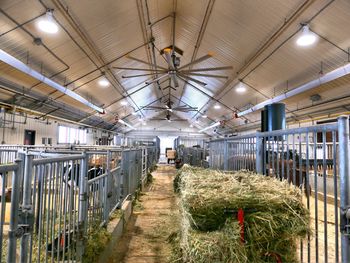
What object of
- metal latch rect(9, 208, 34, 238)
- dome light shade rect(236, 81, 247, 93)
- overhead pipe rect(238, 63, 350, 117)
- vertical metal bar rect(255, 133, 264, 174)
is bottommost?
metal latch rect(9, 208, 34, 238)

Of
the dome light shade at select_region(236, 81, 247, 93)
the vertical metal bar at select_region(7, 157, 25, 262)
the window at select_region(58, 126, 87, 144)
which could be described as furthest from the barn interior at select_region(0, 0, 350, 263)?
the window at select_region(58, 126, 87, 144)

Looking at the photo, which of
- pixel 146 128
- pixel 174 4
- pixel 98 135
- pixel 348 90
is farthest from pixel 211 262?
pixel 146 128

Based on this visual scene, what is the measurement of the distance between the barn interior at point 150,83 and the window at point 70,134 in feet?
5.12

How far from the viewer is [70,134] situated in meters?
14.0

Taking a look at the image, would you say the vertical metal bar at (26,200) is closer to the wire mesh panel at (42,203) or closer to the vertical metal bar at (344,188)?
the wire mesh panel at (42,203)

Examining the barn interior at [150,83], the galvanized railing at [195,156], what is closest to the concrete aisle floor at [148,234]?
the barn interior at [150,83]

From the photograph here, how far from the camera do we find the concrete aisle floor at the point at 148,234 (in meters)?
3.18

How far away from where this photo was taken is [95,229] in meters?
3.05

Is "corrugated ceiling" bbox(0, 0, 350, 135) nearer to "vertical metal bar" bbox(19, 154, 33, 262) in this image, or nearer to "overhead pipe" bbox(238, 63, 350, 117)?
"overhead pipe" bbox(238, 63, 350, 117)

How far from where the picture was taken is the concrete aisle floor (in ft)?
10.4

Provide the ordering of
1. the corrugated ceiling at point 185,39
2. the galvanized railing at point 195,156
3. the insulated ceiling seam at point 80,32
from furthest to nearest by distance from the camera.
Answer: the galvanized railing at point 195,156, the corrugated ceiling at point 185,39, the insulated ceiling seam at point 80,32

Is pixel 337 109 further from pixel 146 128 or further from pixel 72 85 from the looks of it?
pixel 146 128

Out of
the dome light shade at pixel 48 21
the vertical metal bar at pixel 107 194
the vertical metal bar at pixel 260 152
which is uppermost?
the dome light shade at pixel 48 21

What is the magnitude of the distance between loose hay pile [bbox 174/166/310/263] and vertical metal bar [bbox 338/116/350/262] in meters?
0.25
